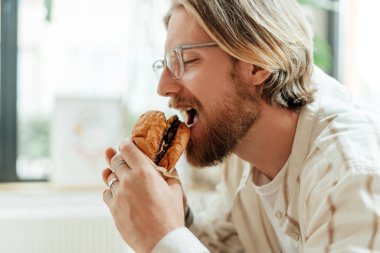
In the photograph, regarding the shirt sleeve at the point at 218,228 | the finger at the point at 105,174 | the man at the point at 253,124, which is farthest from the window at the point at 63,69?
the finger at the point at 105,174

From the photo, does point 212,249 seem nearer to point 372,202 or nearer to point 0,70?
point 372,202

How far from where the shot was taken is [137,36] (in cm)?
269

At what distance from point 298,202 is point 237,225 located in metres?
0.33

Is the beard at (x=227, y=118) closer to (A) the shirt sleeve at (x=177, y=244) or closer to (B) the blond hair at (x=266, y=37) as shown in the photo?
(B) the blond hair at (x=266, y=37)

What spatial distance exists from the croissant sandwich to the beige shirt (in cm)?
22

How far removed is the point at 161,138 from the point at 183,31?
0.27 m

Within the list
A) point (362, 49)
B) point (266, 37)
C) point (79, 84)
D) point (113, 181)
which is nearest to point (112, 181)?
point (113, 181)

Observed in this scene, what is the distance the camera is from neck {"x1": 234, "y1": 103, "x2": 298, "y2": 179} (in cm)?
127

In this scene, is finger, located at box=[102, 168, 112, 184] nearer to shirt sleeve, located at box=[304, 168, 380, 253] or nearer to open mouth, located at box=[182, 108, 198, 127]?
open mouth, located at box=[182, 108, 198, 127]

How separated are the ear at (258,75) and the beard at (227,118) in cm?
3

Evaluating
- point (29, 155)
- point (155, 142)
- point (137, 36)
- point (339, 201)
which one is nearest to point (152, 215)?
point (155, 142)

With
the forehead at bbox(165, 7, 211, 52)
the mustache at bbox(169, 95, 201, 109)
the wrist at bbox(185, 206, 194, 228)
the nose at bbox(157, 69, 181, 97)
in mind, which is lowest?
the wrist at bbox(185, 206, 194, 228)

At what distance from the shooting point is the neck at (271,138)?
50.1 inches

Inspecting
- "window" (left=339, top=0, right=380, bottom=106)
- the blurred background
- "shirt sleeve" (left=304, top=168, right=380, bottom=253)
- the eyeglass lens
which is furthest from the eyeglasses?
"window" (left=339, top=0, right=380, bottom=106)
